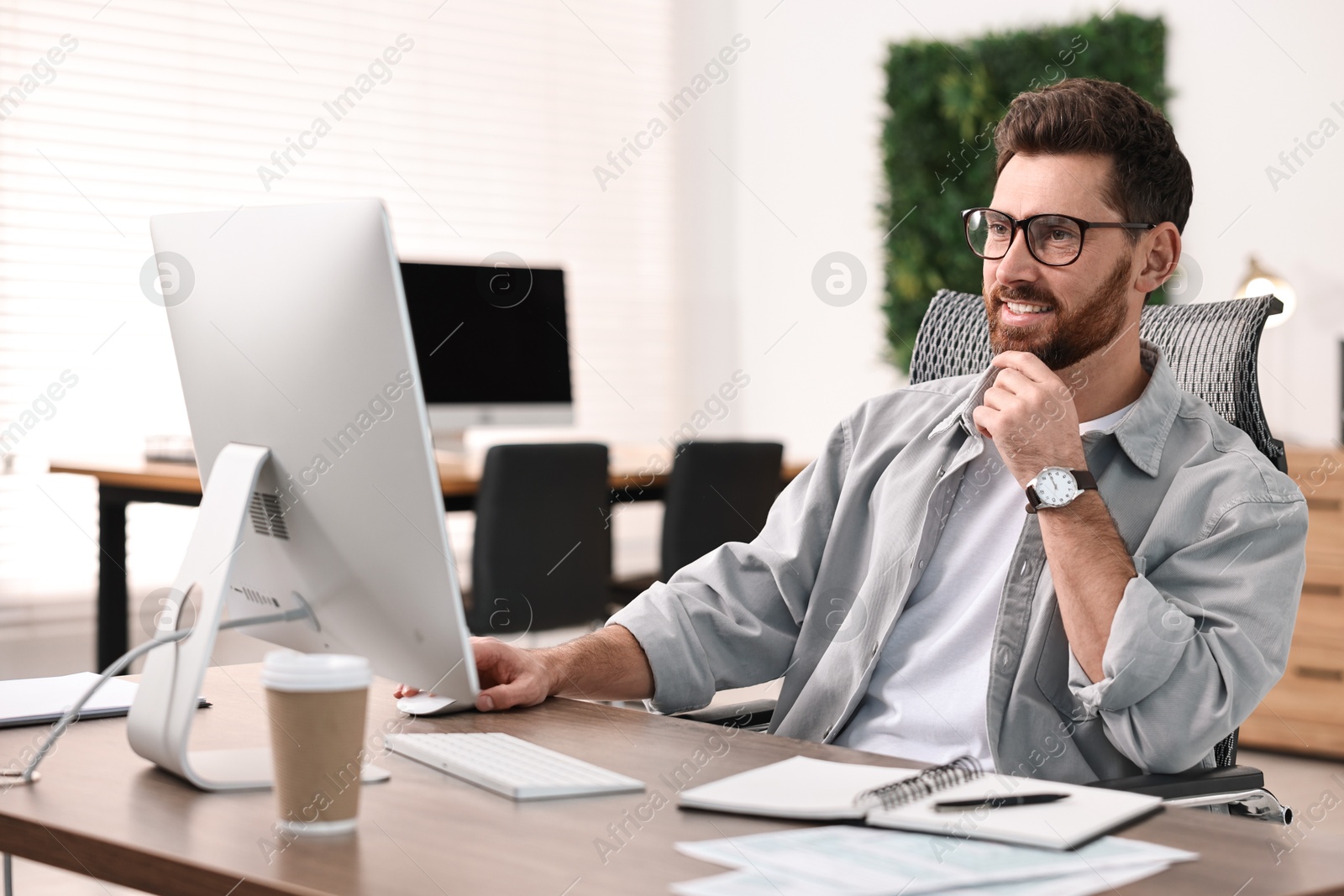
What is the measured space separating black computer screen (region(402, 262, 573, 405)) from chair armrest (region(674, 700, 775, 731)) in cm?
230

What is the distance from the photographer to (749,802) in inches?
38.3

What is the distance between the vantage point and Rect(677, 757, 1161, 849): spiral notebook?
91cm

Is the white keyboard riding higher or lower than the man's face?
lower

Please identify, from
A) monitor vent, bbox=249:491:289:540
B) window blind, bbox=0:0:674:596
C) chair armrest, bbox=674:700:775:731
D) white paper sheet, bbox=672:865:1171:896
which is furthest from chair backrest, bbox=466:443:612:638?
white paper sheet, bbox=672:865:1171:896

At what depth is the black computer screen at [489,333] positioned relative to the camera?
148 inches

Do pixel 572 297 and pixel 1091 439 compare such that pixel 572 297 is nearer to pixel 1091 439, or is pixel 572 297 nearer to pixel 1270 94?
pixel 1270 94

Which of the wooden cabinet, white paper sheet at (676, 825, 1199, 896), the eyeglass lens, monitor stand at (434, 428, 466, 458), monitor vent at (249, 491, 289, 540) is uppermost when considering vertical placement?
the eyeglass lens

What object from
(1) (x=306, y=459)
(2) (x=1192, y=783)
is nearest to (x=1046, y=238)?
(2) (x=1192, y=783)

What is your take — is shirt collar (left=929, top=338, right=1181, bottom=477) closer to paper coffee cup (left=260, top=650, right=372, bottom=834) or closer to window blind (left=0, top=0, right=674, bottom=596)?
paper coffee cup (left=260, top=650, right=372, bottom=834)

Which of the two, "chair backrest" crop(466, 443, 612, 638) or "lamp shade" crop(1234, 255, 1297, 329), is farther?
"lamp shade" crop(1234, 255, 1297, 329)

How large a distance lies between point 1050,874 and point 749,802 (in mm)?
227

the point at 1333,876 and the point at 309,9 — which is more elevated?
the point at 309,9

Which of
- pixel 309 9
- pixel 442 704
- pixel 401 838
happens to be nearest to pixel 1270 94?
pixel 309 9

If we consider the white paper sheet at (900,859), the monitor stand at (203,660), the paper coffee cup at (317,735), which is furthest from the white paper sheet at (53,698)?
the white paper sheet at (900,859)
